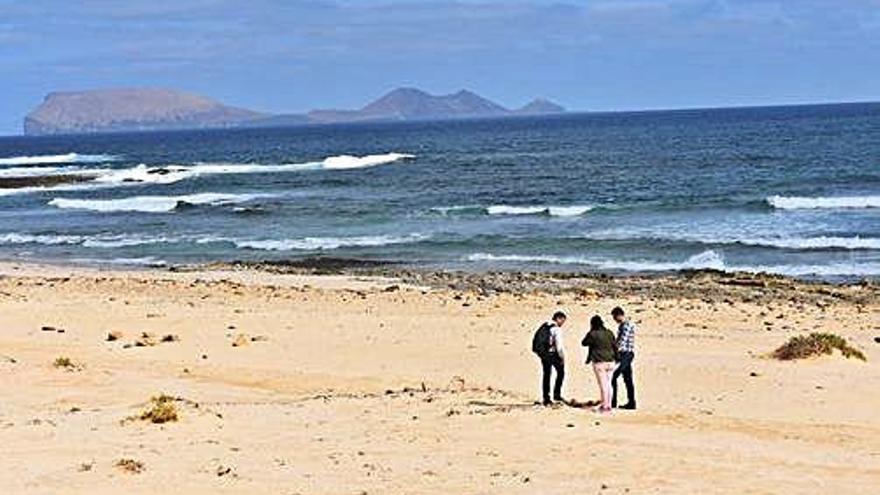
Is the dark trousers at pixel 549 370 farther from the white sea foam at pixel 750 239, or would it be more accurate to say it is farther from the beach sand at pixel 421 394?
the white sea foam at pixel 750 239

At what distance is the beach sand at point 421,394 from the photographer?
11.6 metres

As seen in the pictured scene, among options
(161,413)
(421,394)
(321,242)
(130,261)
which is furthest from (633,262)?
(161,413)

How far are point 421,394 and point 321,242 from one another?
2340cm

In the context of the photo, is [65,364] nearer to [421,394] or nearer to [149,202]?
[421,394]

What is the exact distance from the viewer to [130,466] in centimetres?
1166

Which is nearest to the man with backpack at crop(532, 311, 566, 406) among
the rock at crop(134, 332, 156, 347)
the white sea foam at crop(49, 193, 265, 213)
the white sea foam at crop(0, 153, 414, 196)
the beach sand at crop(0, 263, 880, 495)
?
the beach sand at crop(0, 263, 880, 495)

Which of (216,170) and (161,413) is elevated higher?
(161,413)

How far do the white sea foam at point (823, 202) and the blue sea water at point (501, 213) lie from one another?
0.10 m

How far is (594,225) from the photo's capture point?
39250mm

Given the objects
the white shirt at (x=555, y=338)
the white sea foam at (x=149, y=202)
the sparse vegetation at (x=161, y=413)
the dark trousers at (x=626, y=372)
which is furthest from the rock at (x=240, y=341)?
Result: the white sea foam at (x=149, y=202)

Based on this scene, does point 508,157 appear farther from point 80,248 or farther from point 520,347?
point 520,347

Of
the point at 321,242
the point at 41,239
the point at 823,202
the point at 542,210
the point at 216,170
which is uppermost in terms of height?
the point at 823,202

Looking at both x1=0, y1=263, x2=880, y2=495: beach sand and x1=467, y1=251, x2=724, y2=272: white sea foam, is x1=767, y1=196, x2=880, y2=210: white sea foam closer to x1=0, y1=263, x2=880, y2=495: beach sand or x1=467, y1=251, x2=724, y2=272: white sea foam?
x1=467, y1=251, x2=724, y2=272: white sea foam

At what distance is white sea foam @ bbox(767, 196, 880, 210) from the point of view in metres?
40.6
